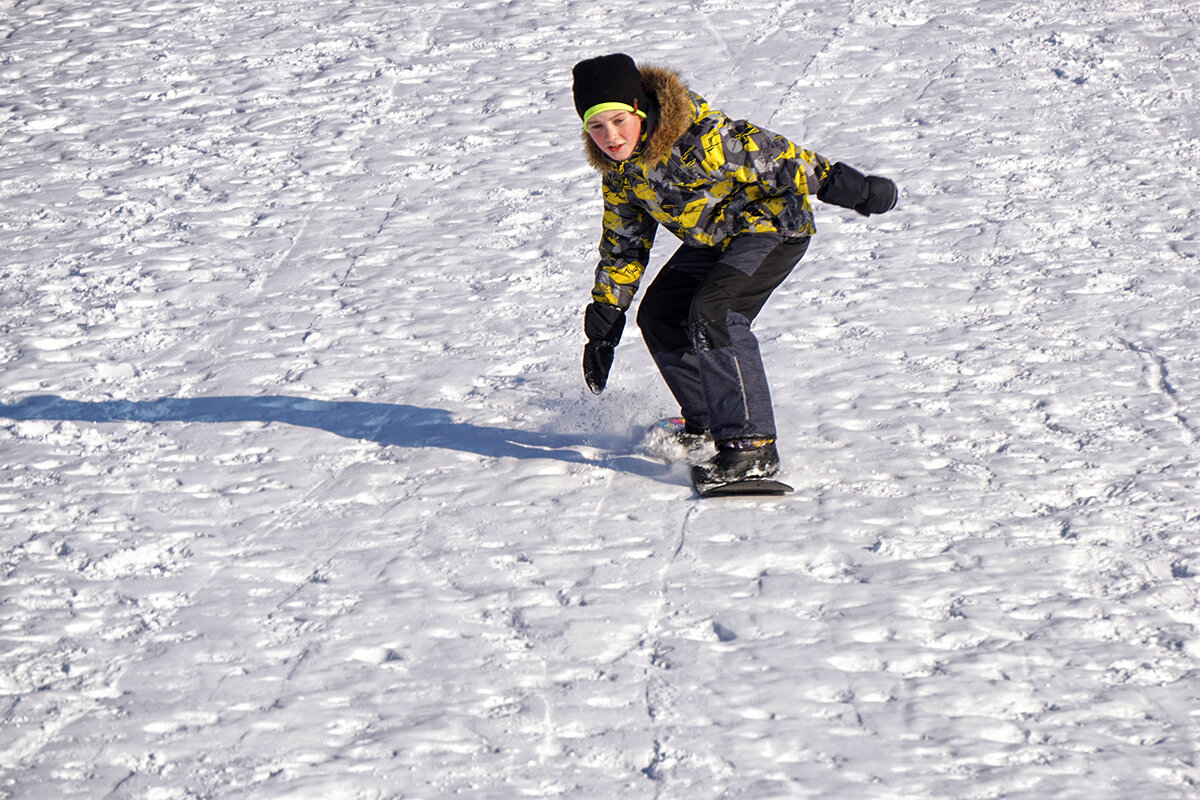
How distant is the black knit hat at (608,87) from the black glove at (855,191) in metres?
0.55

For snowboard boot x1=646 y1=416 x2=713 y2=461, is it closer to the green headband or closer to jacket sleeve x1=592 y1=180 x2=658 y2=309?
jacket sleeve x1=592 y1=180 x2=658 y2=309

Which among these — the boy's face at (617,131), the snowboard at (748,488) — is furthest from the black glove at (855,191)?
the snowboard at (748,488)

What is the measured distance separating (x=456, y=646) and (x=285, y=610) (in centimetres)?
53

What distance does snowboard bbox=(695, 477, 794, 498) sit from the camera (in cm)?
361

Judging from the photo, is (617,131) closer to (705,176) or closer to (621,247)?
(705,176)

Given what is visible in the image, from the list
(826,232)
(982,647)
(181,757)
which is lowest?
(826,232)

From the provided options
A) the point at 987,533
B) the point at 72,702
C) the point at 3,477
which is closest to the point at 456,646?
the point at 72,702

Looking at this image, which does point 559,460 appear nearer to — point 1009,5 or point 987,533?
point 987,533

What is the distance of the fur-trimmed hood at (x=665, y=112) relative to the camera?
325 cm

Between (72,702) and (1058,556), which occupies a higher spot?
(72,702)

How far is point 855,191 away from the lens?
324 centimetres

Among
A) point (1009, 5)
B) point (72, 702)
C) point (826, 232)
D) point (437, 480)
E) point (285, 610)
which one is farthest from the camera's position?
point (1009, 5)

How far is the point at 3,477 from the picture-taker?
156 inches

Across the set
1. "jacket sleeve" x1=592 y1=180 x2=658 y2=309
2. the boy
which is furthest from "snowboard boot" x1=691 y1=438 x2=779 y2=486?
"jacket sleeve" x1=592 y1=180 x2=658 y2=309
